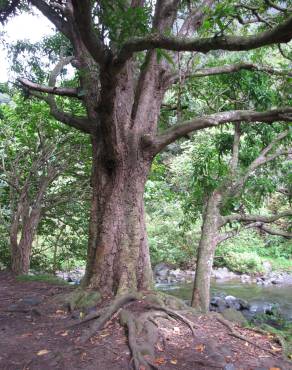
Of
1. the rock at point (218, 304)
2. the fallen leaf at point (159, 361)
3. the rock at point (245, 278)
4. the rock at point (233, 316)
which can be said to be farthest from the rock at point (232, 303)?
the fallen leaf at point (159, 361)

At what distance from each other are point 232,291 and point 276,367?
1148 centimetres

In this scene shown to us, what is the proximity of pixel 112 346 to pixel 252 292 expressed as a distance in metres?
12.1

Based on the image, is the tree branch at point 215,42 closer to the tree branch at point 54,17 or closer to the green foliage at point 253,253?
the tree branch at point 54,17

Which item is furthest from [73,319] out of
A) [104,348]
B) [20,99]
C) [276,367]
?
[20,99]

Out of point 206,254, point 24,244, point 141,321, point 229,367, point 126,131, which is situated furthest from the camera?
point 24,244

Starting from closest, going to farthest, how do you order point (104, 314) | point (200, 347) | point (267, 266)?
point (200, 347)
point (104, 314)
point (267, 266)

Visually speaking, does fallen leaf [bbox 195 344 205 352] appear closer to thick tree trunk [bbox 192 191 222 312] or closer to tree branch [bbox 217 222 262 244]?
thick tree trunk [bbox 192 191 222 312]

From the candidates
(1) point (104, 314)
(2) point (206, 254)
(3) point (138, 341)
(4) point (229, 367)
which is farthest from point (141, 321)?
(2) point (206, 254)

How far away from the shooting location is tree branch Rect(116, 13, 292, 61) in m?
2.91

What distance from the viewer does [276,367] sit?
411 centimetres

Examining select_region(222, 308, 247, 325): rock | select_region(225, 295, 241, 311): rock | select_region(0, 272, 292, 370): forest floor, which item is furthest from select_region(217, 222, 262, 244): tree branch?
select_region(225, 295, 241, 311): rock

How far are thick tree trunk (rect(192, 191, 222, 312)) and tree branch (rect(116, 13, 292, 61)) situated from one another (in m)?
3.86

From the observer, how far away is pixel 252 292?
49.8ft

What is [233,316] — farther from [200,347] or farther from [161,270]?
[161,270]
